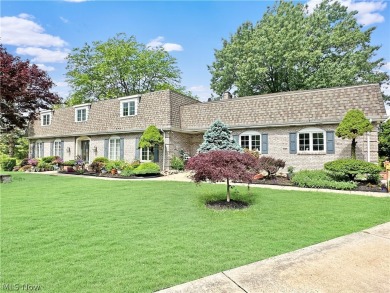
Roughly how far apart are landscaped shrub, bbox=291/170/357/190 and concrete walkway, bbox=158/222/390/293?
5.76m

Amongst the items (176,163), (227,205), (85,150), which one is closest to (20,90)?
(85,150)

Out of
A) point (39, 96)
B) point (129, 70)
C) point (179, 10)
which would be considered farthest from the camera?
point (129, 70)

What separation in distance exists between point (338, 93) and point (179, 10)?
930 cm

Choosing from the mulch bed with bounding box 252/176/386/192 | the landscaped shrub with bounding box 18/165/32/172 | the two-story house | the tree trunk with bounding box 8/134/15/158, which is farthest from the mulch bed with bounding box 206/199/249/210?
the tree trunk with bounding box 8/134/15/158

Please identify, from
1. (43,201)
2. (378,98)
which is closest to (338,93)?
(378,98)

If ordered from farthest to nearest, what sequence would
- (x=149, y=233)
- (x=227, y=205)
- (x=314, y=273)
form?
(x=227, y=205) < (x=149, y=233) < (x=314, y=273)

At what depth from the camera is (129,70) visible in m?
31.9

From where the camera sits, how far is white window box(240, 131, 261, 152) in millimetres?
14492

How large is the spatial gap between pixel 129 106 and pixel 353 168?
1463cm

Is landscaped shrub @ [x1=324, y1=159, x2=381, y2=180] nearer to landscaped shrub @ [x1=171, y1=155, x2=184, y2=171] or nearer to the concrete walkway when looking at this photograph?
the concrete walkway

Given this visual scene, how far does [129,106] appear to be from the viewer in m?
17.9

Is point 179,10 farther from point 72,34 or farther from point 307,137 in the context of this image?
point 307,137

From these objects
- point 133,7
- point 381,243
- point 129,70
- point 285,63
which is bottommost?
point 381,243

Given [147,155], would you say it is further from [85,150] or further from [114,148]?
[85,150]
